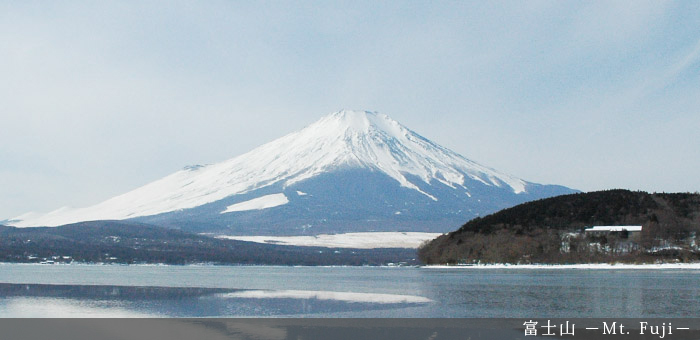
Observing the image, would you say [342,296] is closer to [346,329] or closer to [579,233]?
[346,329]

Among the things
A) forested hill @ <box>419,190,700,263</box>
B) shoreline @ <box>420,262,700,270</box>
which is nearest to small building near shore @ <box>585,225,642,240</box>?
forested hill @ <box>419,190,700,263</box>

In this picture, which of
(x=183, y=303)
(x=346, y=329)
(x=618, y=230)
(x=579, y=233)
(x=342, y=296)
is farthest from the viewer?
(x=579, y=233)

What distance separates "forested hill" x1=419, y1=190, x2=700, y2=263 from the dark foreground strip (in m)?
93.2

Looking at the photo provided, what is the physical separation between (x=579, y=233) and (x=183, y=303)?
10363 cm

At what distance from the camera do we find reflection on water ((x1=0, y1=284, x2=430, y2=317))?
33.1m

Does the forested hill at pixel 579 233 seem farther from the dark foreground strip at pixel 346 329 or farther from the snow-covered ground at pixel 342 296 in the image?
the dark foreground strip at pixel 346 329

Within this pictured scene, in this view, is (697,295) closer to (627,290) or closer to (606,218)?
(627,290)

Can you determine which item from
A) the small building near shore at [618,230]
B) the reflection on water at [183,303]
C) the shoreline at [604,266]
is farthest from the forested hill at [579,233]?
the reflection on water at [183,303]

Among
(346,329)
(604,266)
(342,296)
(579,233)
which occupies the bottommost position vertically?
(346,329)

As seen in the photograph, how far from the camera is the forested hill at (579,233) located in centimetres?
12119

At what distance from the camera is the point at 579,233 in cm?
13162

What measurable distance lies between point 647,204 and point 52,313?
128 meters

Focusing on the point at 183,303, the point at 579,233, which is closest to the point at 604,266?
the point at 579,233

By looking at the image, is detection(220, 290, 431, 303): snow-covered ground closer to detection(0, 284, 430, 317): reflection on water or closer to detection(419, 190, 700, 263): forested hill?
detection(0, 284, 430, 317): reflection on water
